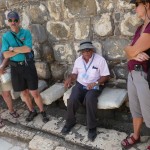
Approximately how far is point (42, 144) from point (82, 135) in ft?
1.81

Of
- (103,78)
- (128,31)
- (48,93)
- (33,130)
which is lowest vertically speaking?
(33,130)

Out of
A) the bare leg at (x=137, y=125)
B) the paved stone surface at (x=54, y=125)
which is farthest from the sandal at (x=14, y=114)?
the bare leg at (x=137, y=125)

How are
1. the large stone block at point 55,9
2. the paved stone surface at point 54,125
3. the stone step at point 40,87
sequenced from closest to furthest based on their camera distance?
the paved stone surface at point 54,125 → the large stone block at point 55,9 → the stone step at point 40,87

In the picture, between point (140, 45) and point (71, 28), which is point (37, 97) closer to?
point (71, 28)

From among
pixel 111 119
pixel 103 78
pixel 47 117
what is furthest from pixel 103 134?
pixel 47 117

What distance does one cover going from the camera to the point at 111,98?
363 centimetres

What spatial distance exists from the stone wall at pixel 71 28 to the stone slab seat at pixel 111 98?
0.78ft

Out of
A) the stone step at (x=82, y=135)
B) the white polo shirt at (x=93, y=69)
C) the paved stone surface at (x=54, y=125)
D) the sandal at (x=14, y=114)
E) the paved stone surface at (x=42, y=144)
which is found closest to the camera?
the stone step at (x=82, y=135)

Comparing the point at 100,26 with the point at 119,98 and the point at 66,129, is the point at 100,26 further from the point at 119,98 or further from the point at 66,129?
the point at 66,129

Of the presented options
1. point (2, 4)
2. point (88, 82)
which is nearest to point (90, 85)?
point (88, 82)

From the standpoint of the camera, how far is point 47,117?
166 inches

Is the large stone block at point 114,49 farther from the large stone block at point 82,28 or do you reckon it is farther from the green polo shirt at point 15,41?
the green polo shirt at point 15,41

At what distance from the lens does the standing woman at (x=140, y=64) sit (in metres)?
2.66

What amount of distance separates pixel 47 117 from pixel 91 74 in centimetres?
103
